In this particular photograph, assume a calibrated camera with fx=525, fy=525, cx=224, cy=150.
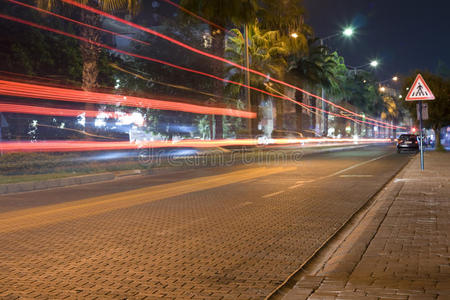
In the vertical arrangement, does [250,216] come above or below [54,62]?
below

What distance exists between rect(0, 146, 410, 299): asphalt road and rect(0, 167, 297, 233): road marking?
3 centimetres

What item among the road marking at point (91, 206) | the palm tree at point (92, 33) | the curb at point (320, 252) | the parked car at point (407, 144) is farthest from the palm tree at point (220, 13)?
the curb at point (320, 252)

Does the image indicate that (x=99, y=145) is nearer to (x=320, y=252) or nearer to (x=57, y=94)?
(x=57, y=94)

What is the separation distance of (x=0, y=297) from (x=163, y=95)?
123 ft

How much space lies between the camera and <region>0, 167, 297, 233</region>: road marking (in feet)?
33.3

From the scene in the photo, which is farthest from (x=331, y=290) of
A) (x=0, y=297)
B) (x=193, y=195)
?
(x=193, y=195)

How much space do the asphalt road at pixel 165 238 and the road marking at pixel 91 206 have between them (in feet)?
0.09

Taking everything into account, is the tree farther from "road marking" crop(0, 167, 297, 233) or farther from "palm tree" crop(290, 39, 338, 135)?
"road marking" crop(0, 167, 297, 233)

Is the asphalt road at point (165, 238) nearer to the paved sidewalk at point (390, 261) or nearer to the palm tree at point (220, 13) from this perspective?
the paved sidewalk at point (390, 261)

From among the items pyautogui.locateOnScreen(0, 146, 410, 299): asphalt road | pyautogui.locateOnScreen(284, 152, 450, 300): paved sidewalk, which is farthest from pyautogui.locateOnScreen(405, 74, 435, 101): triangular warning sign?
pyautogui.locateOnScreen(284, 152, 450, 300): paved sidewalk

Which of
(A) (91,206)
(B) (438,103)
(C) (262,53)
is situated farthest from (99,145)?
(B) (438,103)

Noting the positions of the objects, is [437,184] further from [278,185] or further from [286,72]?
[286,72]

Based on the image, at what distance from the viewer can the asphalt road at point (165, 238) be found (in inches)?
219

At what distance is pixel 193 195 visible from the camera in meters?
14.0
